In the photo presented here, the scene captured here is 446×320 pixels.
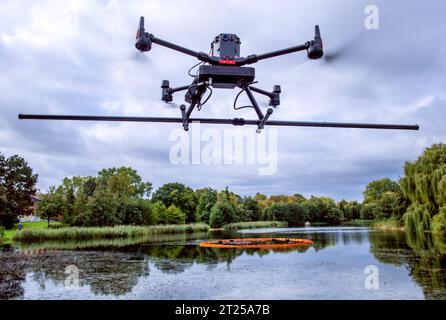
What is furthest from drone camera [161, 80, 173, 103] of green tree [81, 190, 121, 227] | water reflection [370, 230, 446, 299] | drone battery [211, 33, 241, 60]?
green tree [81, 190, 121, 227]

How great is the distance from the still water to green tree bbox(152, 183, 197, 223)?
28.0 m

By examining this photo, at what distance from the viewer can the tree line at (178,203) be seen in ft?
66.6

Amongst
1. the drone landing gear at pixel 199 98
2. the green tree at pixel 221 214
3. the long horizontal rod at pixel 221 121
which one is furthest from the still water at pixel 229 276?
the green tree at pixel 221 214

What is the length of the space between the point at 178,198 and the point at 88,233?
759 inches

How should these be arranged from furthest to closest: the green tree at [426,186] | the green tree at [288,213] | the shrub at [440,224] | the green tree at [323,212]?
1. the green tree at [323,212]
2. the green tree at [288,213]
3. the green tree at [426,186]
4. the shrub at [440,224]

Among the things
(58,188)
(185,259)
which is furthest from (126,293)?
(58,188)

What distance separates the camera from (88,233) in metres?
22.7

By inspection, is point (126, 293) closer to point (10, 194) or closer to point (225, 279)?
point (225, 279)

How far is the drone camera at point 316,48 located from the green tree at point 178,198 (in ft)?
128

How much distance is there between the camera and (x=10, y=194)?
82.7 feet

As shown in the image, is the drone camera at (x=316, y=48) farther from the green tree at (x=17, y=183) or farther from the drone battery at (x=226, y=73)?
the green tree at (x=17, y=183)

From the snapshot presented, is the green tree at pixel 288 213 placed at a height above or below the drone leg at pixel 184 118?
below

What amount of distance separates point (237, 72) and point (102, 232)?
22.6 metres
